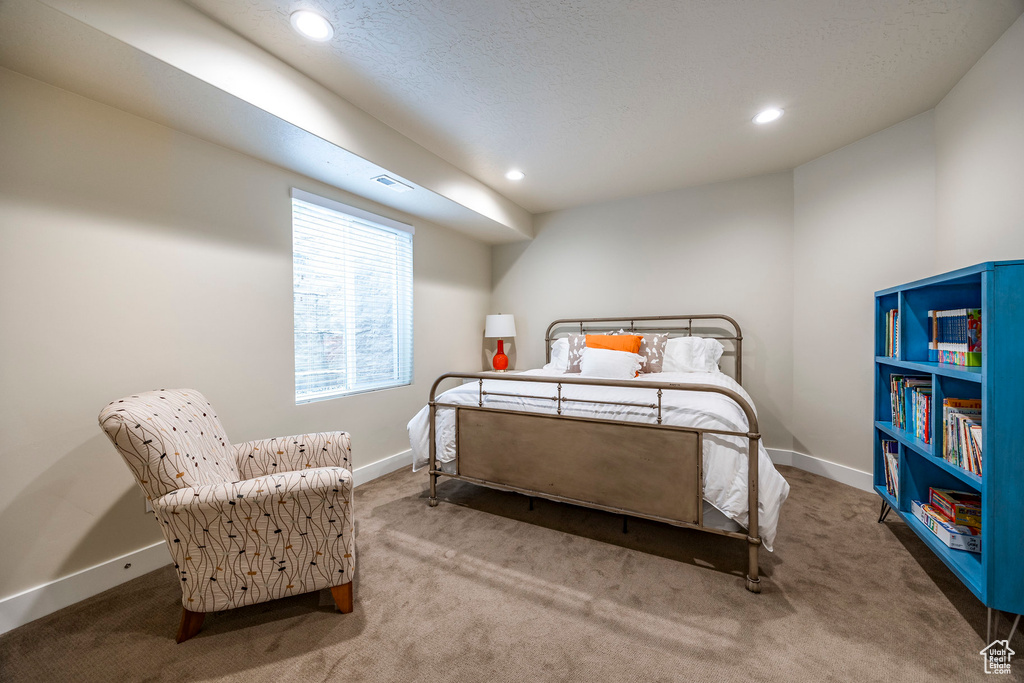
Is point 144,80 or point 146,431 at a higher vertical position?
point 144,80

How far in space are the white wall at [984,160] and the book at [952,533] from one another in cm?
129

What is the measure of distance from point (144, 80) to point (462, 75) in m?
1.43

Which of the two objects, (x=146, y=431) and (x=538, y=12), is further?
(x=538, y=12)

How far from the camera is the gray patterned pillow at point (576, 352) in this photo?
11.3ft

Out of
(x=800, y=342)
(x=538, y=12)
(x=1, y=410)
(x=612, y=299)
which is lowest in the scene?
(x=1, y=410)

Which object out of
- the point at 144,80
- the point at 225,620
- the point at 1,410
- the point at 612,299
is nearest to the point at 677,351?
the point at 612,299

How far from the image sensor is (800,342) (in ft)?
10.7

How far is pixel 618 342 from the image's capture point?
3398 mm

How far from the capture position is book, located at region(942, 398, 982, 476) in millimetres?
1496

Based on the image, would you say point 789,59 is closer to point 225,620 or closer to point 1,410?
point 225,620

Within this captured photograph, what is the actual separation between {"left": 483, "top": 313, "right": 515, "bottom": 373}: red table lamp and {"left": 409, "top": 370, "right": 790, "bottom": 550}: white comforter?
4.80 feet

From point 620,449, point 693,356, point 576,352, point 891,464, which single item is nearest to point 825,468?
point 891,464

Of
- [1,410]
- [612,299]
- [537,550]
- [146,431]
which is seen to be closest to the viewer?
[146,431]

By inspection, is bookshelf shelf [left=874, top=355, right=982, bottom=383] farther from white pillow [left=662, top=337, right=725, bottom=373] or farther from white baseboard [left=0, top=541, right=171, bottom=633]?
white baseboard [left=0, top=541, right=171, bottom=633]
